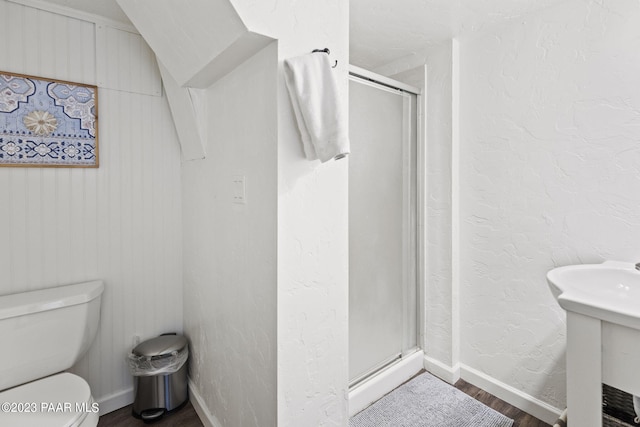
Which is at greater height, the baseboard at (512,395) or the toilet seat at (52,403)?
the toilet seat at (52,403)

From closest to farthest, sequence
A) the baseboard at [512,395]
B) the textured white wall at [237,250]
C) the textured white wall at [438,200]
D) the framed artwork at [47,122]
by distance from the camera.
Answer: the textured white wall at [237,250] → the framed artwork at [47,122] → the baseboard at [512,395] → the textured white wall at [438,200]

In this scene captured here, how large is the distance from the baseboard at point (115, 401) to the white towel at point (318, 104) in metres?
1.85

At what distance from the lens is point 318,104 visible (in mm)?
1094

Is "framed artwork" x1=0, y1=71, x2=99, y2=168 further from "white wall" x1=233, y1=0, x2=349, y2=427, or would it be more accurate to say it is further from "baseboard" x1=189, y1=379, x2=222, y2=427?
"baseboard" x1=189, y1=379, x2=222, y2=427

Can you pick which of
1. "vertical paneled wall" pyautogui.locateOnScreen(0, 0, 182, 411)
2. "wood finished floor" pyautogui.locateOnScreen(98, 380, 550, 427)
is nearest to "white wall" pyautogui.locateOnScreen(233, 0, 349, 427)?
"wood finished floor" pyautogui.locateOnScreen(98, 380, 550, 427)

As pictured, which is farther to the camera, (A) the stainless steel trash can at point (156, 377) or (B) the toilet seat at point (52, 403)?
(A) the stainless steel trash can at point (156, 377)

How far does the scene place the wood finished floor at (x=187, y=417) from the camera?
5.60ft

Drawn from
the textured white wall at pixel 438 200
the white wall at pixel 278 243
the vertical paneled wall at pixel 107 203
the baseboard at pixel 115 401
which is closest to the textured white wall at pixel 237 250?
the white wall at pixel 278 243

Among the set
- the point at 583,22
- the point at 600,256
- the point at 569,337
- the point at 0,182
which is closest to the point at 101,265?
the point at 0,182

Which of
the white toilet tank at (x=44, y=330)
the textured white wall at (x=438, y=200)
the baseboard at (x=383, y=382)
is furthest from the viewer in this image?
the textured white wall at (x=438, y=200)

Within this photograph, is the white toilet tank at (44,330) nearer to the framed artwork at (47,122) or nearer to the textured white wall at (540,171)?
the framed artwork at (47,122)

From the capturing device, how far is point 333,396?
134 centimetres

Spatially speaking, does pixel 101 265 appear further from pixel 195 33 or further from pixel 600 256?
pixel 600 256

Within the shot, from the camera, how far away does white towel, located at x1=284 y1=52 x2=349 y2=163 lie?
3.53 feet
